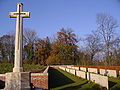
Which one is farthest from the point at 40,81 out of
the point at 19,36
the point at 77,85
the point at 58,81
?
the point at 58,81

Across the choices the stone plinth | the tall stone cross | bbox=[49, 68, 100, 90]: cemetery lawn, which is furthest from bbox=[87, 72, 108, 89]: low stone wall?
the tall stone cross

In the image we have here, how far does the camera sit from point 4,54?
43656mm

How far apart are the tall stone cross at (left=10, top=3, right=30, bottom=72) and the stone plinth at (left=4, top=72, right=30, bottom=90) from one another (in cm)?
29

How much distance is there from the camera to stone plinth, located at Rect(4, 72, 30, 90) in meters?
7.36

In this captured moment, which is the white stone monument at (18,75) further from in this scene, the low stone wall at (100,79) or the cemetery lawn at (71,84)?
the low stone wall at (100,79)

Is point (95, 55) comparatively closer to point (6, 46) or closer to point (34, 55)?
point (34, 55)

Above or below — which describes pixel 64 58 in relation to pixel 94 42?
below

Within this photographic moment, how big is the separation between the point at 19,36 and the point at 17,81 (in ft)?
6.81

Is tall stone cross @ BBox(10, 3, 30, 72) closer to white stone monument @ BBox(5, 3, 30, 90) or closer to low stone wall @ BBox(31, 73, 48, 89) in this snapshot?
white stone monument @ BBox(5, 3, 30, 90)

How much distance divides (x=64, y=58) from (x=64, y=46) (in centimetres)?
300

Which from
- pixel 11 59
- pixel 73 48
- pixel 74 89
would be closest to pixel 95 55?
pixel 73 48

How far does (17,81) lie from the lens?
7.38 metres

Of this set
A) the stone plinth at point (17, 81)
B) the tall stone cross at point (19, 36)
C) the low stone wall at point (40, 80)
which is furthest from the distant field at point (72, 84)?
the tall stone cross at point (19, 36)

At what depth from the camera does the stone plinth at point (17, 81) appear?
7.36 meters
